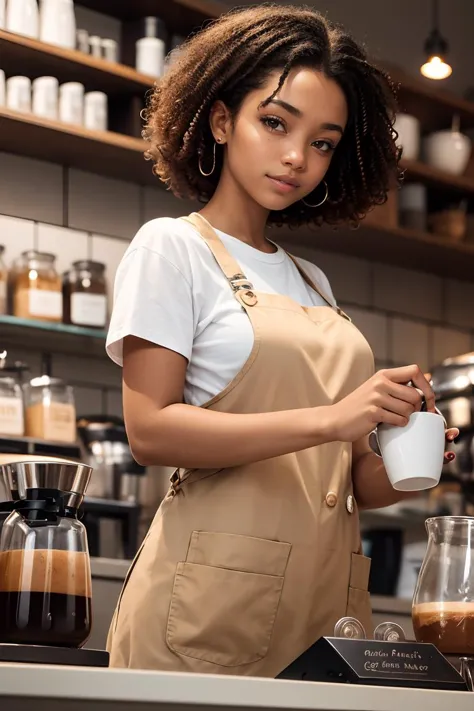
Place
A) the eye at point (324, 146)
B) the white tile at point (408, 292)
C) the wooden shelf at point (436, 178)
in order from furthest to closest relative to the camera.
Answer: the white tile at point (408, 292)
the wooden shelf at point (436, 178)
the eye at point (324, 146)

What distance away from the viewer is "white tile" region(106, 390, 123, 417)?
10.1 feet

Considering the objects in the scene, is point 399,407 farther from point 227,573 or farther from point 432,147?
point 432,147

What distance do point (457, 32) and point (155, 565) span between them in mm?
3106

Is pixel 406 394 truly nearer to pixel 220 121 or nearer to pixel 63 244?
pixel 220 121

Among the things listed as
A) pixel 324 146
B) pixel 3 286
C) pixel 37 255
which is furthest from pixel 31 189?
pixel 324 146

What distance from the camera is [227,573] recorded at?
136 cm

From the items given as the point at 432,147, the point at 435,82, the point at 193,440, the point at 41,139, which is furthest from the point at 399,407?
the point at 435,82

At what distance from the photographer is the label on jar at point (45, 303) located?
9.25 ft

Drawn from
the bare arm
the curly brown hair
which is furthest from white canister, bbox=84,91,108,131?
the bare arm

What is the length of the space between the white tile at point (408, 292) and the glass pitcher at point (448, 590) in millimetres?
2687

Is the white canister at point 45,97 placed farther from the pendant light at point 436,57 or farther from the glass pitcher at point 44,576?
the glass pitcher at point 44,576

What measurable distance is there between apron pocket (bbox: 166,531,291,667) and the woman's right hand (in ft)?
0.65

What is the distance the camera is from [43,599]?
1054 mm

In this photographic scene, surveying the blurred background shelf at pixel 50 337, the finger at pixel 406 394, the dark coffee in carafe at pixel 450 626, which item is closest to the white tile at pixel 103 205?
the blurred background shelf at pixel 50 337
